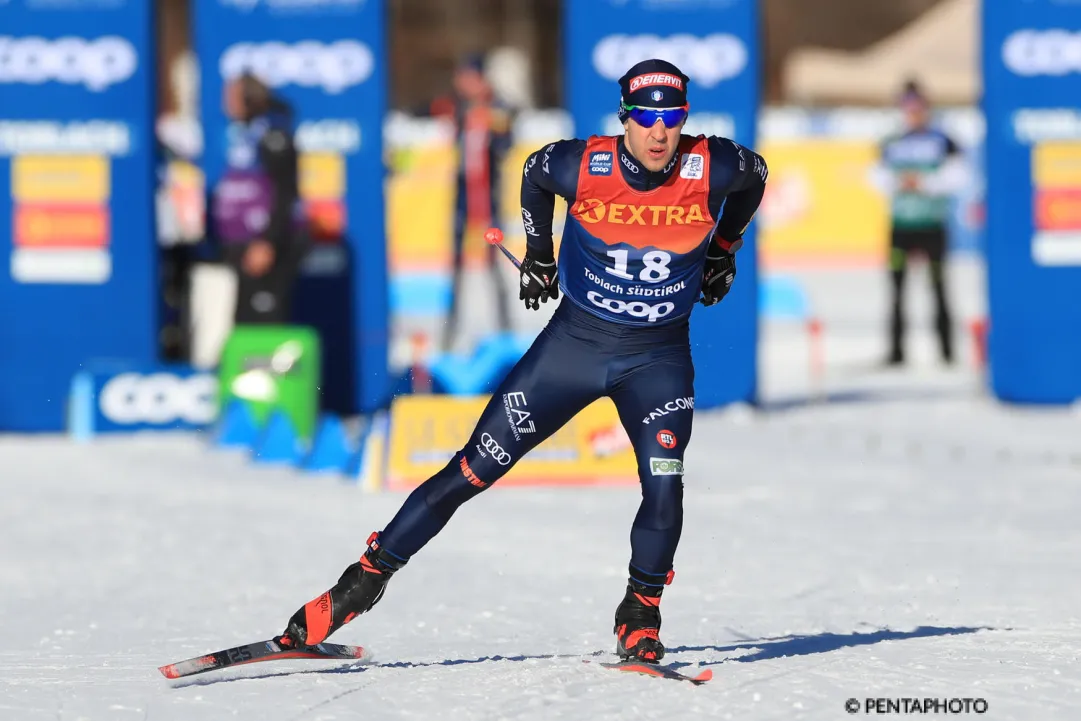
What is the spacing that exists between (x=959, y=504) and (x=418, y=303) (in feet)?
39.4

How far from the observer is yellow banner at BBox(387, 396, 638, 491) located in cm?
1064

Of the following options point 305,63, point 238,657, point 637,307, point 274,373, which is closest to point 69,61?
point 305,63

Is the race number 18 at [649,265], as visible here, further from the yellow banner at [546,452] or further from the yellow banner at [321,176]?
the yellow banner at [321,176]

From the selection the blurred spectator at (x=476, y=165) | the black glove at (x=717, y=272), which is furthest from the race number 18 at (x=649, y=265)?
the blurred spectator at (x=476, y=165)

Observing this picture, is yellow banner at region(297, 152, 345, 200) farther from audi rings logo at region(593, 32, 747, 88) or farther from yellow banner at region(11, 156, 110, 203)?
audi rings logo at region(593, 32, 747, 88)

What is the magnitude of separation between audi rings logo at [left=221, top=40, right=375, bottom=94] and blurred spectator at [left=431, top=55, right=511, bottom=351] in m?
1.34

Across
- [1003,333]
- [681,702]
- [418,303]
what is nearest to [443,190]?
[418,303]

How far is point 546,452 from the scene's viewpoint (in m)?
10.8

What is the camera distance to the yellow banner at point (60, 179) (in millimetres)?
12812

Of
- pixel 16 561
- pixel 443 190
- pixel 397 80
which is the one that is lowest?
pixel 16 561

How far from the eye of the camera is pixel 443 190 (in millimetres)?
24297

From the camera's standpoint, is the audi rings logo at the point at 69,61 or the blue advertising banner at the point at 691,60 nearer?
the audi rings logo at the point at 69,61

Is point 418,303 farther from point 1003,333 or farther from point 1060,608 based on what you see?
point 1060,608

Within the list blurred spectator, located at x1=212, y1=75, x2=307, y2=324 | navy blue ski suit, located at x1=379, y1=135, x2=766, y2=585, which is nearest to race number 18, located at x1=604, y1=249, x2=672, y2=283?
navy blue ski suit, located at x1=379, y1=135, x2=766, y2=585
